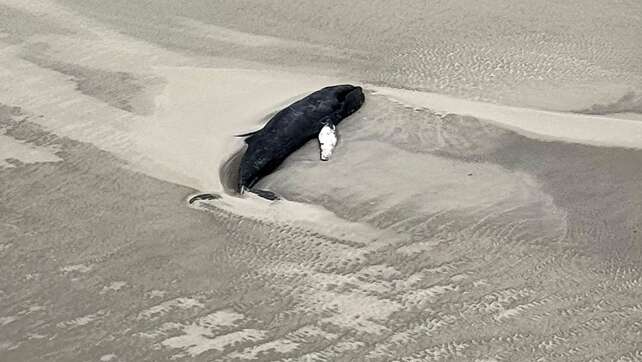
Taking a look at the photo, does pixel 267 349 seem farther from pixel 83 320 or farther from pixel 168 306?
pixel 83 320

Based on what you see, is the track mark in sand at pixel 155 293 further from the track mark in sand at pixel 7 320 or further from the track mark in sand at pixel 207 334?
the track mark in sand at pixel 7 320

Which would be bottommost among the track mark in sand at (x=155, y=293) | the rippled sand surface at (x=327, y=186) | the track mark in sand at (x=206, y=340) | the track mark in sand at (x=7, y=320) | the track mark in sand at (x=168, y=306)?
the track mark in sand at (x=7, y=320)

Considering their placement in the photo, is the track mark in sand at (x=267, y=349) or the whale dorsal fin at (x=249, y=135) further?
the whale dorsal fin at (x=249, y=135)

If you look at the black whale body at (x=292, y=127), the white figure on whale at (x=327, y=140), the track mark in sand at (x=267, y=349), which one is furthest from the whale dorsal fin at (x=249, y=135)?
the track mark in sand at (x=267, y=349)

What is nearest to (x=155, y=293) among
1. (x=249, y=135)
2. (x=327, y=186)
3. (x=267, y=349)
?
(x=267, y=349)

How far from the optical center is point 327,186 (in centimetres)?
413

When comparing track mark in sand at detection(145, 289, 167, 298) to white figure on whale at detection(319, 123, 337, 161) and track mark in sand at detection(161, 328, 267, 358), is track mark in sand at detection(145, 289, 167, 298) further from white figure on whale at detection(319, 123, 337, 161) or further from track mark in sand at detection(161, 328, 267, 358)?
white figure on whale at detection(319, 123, 337, 161)

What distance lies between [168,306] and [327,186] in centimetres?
100

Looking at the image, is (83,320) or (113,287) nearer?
(83,320)

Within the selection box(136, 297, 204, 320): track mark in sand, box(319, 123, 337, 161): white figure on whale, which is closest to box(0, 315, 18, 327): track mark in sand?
box(136, 297, 204, 320): track mark in sand

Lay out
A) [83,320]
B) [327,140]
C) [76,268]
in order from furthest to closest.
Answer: [327,140] < [76,268] < [83,320]

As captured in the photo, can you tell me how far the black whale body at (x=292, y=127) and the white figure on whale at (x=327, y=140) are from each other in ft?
0.10

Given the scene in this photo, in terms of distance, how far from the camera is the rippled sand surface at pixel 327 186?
11.1ft

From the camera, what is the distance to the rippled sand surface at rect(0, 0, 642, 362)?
11.1ft
